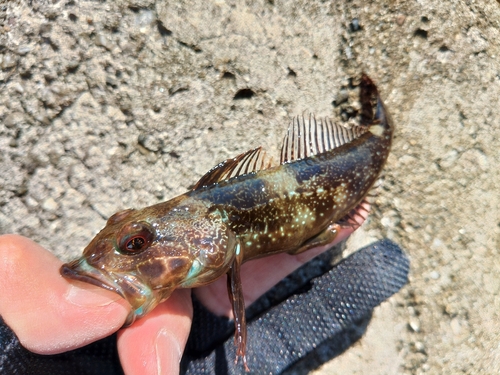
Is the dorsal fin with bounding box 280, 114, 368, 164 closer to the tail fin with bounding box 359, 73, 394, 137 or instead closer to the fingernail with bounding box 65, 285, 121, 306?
the tail fin with bounding box 359, 73, 394, 137

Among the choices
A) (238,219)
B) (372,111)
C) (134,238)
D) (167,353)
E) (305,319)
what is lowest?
(305,319)

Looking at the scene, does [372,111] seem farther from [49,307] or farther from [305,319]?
[49,307]

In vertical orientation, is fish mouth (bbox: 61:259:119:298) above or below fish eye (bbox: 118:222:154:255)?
below

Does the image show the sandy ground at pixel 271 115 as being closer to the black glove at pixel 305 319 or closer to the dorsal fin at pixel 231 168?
the black glove at pixel 305 319

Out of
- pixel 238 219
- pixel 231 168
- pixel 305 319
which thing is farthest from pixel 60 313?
pixel 305 319

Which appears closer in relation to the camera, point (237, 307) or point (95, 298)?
point (95, 298)

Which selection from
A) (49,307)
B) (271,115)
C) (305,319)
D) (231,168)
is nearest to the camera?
(49,307)

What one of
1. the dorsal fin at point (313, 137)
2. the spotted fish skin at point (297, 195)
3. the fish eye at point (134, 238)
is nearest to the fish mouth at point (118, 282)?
the fish eye at point (134, 238)

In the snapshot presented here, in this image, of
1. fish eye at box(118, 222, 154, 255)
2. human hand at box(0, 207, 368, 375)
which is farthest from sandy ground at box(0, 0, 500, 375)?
fish eye at box(118, 222, 154, 255)
